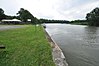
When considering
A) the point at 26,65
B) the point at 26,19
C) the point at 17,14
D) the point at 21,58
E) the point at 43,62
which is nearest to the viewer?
the point at 26,65

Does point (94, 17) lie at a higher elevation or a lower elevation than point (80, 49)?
higher

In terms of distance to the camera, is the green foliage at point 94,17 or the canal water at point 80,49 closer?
the canal water at point 80,49

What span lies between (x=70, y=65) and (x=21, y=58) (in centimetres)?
300

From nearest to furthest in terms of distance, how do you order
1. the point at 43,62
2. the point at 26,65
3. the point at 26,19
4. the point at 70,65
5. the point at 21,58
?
the point at 26,65
the point at 43,62
the point at 21,58
the point at 70,65
the point at 26,19

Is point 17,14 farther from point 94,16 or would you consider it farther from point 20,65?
point 20,65

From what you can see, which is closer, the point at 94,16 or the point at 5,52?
the point at 5,52

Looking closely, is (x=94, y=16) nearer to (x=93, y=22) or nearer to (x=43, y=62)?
(x=93, y=22)

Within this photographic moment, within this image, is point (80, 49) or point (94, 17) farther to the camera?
point (94, 17)

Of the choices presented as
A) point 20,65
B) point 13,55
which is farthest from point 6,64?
point 13,55

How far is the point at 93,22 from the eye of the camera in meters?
84.0

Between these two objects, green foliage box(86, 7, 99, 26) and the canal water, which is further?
green foliage box(86, 7, 99, 26)

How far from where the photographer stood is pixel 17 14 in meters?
94.9

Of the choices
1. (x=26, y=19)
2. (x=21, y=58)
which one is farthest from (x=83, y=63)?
(x=26, y=19)

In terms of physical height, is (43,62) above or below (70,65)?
above
